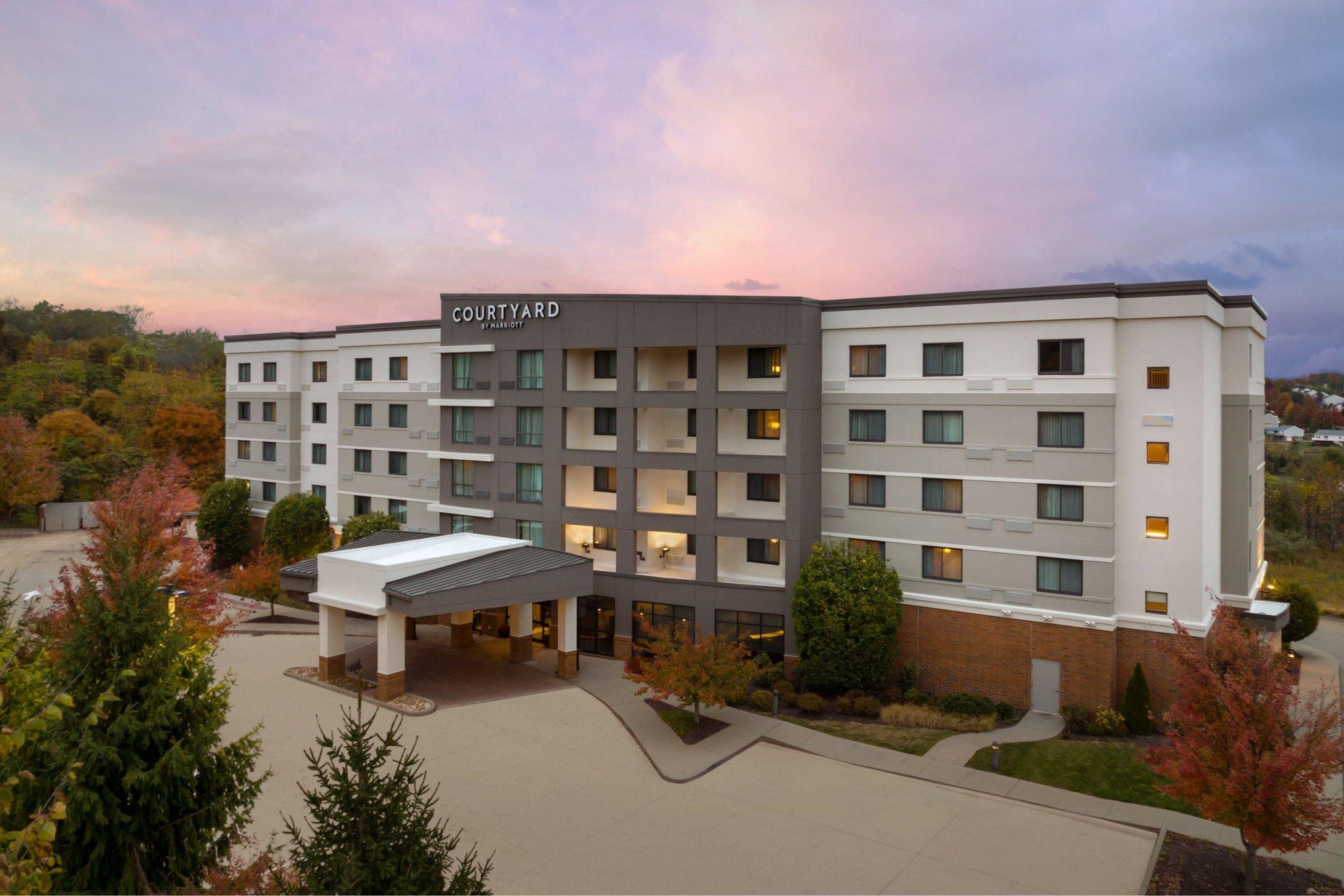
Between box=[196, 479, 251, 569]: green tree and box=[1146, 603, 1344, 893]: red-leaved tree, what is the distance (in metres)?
51.8

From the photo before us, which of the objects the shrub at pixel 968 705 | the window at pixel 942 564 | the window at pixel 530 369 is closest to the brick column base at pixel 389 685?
the window at pixel 530 369

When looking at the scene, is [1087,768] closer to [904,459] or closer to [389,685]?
[904,459]

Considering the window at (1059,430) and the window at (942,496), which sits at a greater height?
the window at (1059,430)

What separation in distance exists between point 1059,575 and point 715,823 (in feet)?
54.9

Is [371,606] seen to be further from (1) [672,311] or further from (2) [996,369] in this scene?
(2) [996,369]

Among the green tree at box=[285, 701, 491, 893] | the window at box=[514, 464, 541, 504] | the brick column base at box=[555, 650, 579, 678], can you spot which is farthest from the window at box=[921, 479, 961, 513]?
the green tree at box=[285, 701, 491, 893]

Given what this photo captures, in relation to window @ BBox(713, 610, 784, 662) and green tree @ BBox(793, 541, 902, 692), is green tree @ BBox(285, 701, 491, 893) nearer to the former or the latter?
green tree @ BBox(793, 541, 902, 692)

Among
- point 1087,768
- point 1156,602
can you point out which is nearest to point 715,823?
point 1087,768

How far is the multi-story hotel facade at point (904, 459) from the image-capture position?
93.4ft

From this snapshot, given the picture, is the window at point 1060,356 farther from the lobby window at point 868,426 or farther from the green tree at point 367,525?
the green tree at point 367,525

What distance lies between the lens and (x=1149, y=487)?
2836 cm

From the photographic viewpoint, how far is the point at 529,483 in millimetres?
37719

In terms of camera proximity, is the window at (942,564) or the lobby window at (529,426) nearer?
the window at (942,564)

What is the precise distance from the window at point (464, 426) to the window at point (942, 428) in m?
21.3
